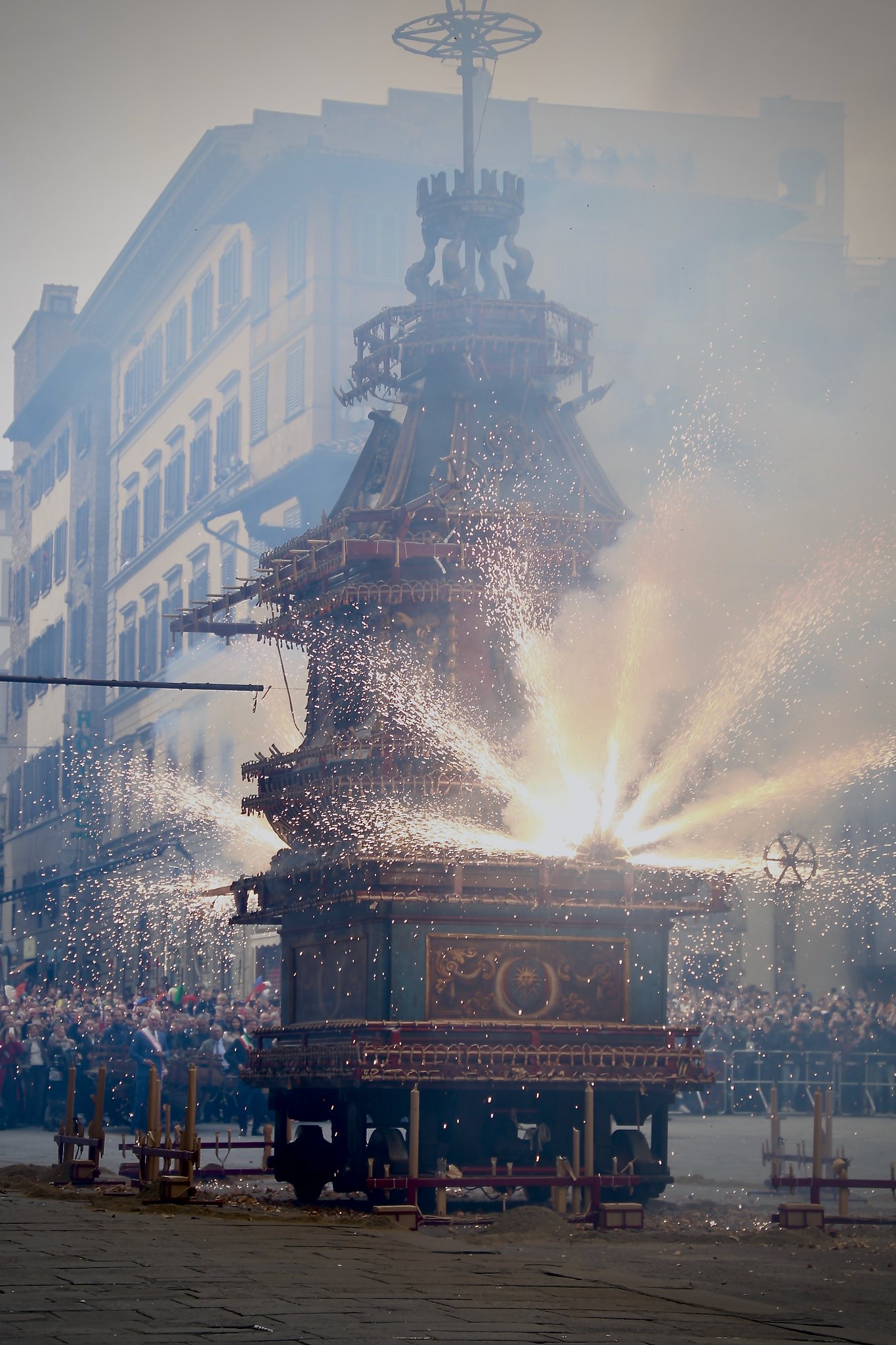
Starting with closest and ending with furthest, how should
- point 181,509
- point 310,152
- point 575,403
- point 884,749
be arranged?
1. point 575,403
2. point 884,749
3. point 310,152
4. point 181,509

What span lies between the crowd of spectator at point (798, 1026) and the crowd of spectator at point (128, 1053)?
683 centimetres

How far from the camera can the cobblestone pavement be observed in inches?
415

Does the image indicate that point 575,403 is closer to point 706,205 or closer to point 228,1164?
point 228,1164

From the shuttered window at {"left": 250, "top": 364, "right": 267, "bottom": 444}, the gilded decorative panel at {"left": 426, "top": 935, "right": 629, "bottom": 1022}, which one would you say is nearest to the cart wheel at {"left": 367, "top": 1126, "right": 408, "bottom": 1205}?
the gilded decorative panel at {"left": 426, "top": 935, "right": 629, "bottom": 1022}

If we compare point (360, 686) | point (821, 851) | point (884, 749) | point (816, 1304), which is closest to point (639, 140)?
point (821, 851)

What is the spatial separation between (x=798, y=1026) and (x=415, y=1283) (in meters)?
22.0

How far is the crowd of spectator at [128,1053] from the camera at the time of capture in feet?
99.8

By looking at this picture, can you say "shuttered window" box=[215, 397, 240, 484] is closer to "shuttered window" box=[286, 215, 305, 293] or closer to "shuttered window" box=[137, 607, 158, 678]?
"shuttered window" box=[286, 215, 305, 293]

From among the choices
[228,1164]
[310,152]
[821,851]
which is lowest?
[228,1164]

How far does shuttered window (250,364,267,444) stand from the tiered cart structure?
95.3 feet

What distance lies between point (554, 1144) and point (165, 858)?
31339mm

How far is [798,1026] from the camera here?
110ft

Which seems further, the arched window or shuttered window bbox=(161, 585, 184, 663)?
shuttered window bbox=(161, 585, 184, 663)

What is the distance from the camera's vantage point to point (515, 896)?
1894cm
